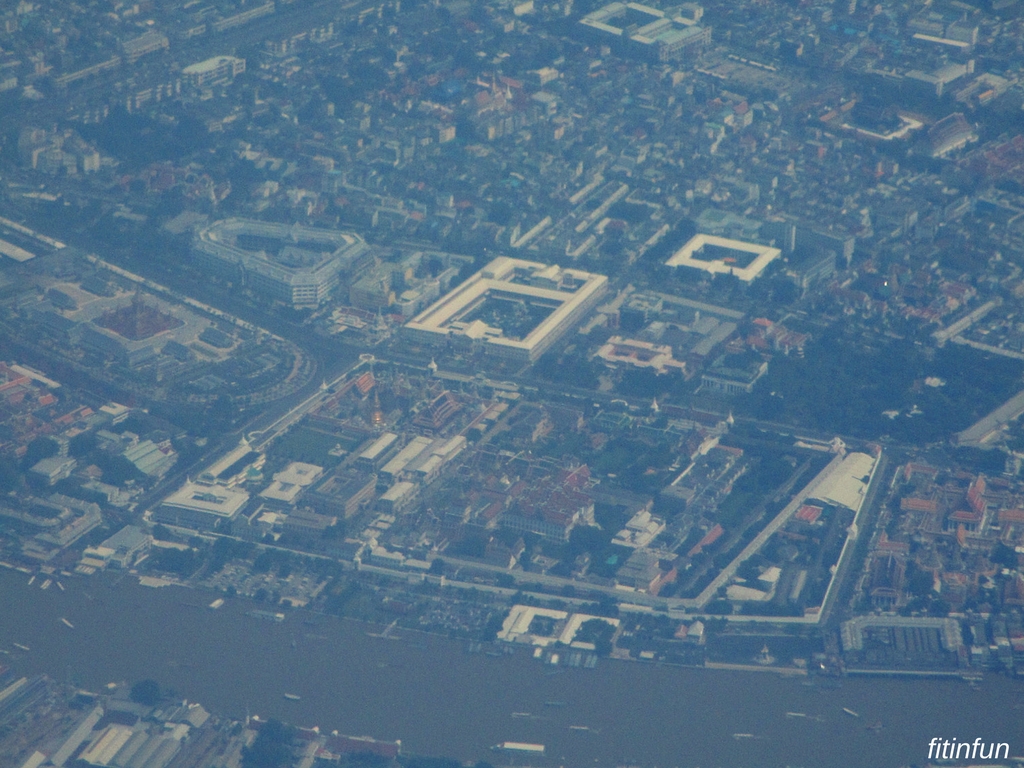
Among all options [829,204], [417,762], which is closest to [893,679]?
[417,762]

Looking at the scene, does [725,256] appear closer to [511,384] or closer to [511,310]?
[511,310]

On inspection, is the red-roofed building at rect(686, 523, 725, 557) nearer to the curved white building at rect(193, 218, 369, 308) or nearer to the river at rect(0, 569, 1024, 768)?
the river at rect(0, 569, 1024, 768)

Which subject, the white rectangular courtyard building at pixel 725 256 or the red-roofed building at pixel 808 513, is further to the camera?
the white rectangular courtyard building at pixel 725 256

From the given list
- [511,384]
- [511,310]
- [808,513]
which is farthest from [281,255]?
[808,513]

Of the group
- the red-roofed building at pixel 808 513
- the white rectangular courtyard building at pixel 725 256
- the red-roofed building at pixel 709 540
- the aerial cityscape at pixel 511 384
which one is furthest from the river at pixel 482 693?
the white rectangular courtyard building at pixel 725 256

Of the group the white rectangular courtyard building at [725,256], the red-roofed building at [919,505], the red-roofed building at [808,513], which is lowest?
the white rectangular courtyard building at [725,256]

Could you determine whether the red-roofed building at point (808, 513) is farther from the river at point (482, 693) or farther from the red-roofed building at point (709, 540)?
the river at point (482, 693)
